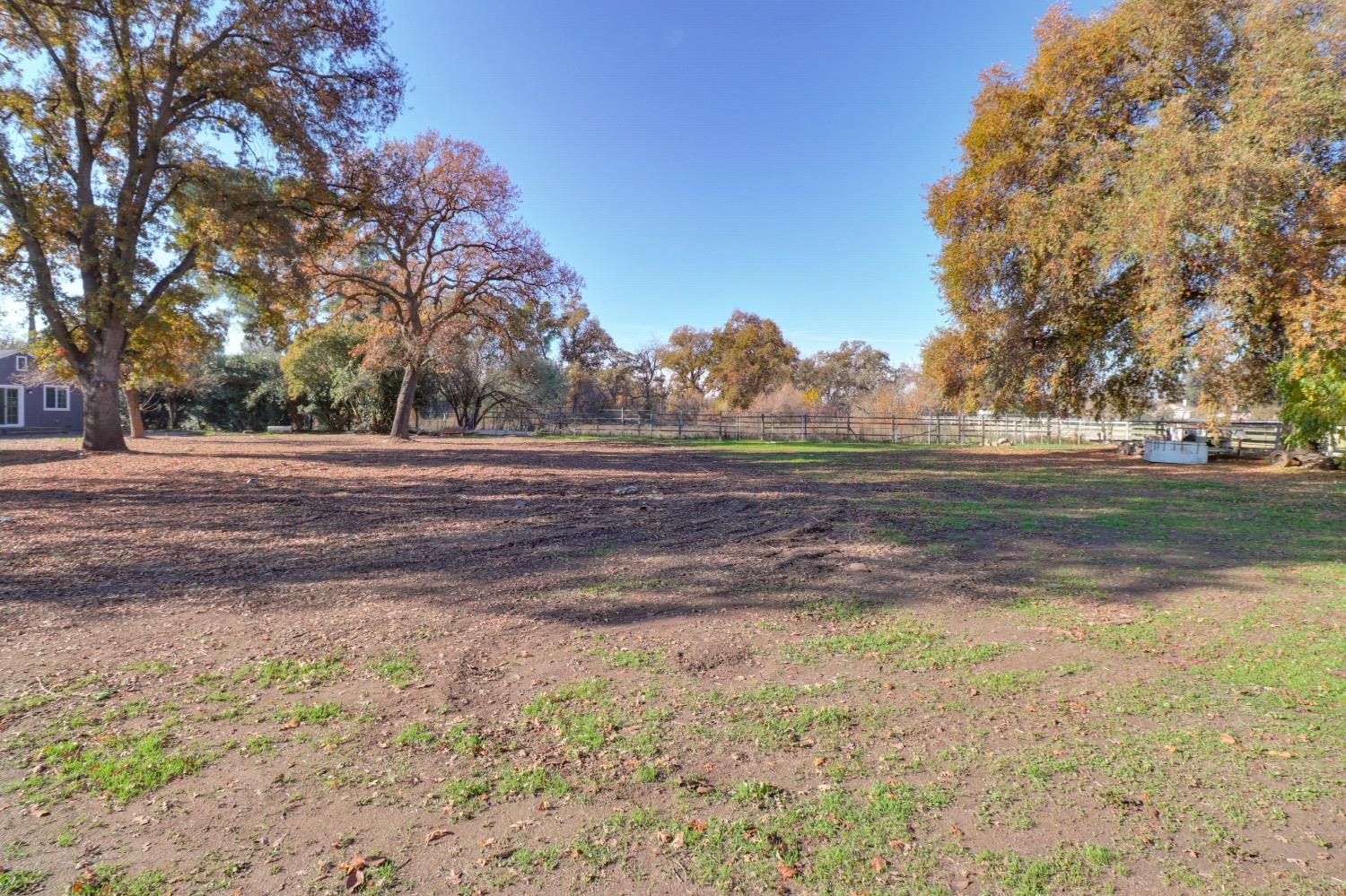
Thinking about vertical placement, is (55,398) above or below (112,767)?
above

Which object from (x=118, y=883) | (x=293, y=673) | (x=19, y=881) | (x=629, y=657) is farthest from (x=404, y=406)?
(x=118, y=883)

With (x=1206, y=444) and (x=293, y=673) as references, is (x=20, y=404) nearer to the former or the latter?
(x=293, y=673)

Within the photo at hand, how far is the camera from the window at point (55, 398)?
31.6 metres

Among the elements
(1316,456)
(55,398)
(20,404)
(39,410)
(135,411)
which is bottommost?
(1316,456)

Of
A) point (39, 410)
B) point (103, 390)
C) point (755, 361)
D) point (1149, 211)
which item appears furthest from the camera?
point (755, 361)

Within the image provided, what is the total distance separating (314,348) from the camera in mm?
32938

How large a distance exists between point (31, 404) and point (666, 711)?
43028 mm

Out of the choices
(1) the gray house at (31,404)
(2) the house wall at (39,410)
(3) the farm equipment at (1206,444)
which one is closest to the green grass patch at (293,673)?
(3) the farm equipment at (1206,444)

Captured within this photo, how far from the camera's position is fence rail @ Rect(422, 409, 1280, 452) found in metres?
34.8

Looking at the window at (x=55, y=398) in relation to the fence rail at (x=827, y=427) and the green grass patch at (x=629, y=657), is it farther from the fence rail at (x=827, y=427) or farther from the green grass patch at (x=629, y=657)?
the green grass patch at (x=629, y=657)

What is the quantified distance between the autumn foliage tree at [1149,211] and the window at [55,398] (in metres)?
42.4

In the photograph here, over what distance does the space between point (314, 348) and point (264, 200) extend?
20.1 m

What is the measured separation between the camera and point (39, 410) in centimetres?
3159

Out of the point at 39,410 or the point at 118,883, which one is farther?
the point at 39,410
